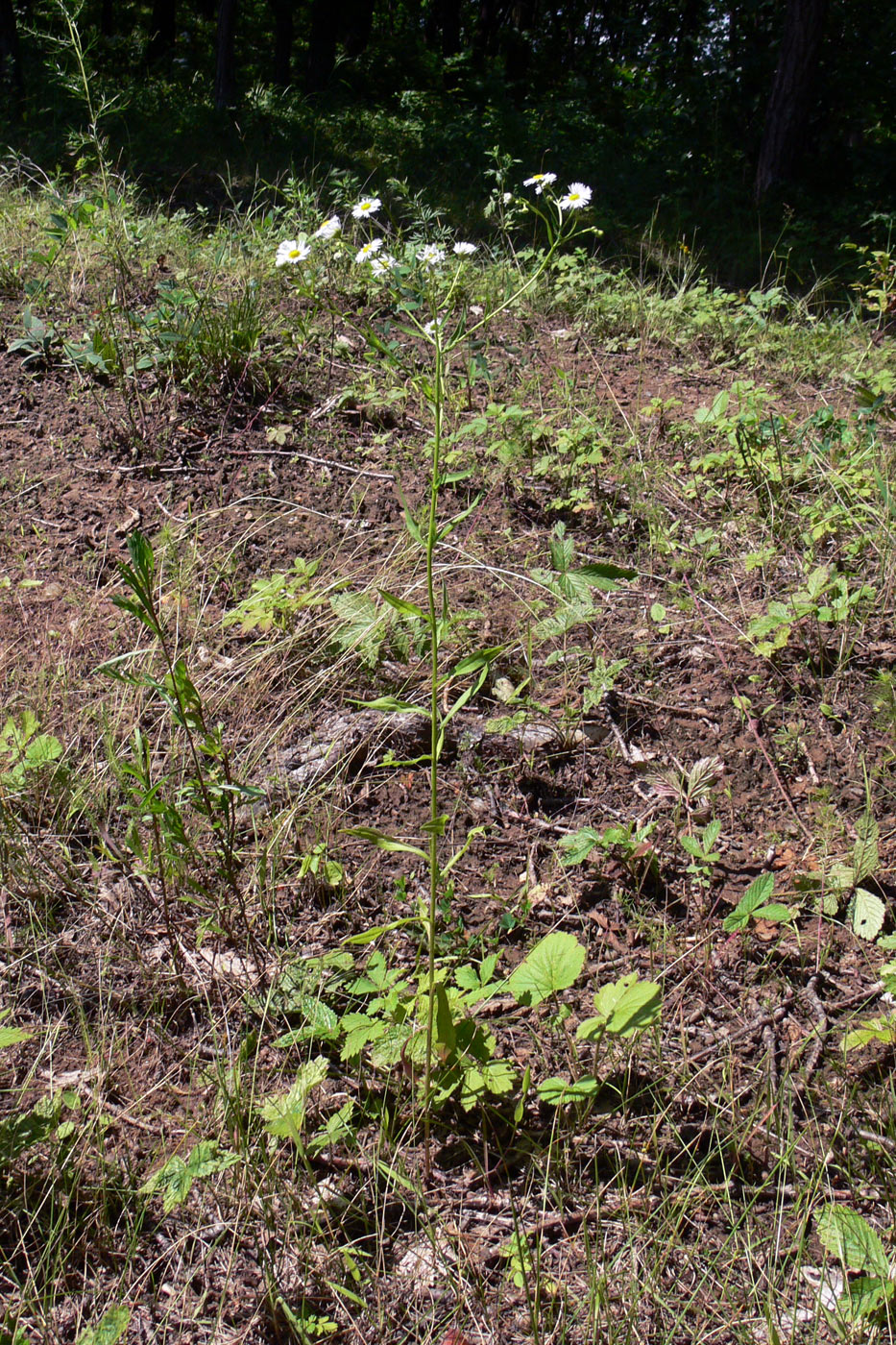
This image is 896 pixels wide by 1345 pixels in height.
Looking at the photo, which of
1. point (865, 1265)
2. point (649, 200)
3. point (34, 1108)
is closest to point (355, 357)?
point (34, 1108)

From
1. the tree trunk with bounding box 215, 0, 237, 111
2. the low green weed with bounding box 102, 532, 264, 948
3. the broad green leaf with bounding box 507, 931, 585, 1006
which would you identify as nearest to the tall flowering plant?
the broad green leaf with bounding box 507, 931, 585, 1006

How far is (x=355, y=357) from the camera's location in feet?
12.0

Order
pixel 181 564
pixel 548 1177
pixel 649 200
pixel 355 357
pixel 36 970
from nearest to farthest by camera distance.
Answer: pixel 548 1177 < pixel 36 970 < pixel 181 564 < pixel 355 357 < pixel 649 200

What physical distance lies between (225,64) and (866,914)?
9.03m

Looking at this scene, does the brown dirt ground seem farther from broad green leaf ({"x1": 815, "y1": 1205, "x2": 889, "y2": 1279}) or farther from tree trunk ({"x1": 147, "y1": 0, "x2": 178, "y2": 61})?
tree trunk ({"x1": 147, "y1": 0, "x2": 178, "y2": 61})

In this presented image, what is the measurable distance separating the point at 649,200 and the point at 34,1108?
7259 millimetres

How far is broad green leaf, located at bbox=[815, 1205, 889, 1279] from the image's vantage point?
4.03 ft

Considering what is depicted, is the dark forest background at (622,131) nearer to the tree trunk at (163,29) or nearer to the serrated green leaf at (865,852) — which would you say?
the tree trunk at (163,29)

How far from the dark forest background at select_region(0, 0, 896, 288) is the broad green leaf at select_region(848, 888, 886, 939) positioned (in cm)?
387

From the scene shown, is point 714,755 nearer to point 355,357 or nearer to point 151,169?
point 355,357

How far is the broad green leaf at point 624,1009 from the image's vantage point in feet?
4.68

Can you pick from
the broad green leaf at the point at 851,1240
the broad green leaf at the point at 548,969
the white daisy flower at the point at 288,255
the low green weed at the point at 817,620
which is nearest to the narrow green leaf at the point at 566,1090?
the broad green leaf at the point at 548,969

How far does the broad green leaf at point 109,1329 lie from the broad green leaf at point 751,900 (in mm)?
1105

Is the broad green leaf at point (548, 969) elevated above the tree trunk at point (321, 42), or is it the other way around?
the tree trunk at point (321, 42)
